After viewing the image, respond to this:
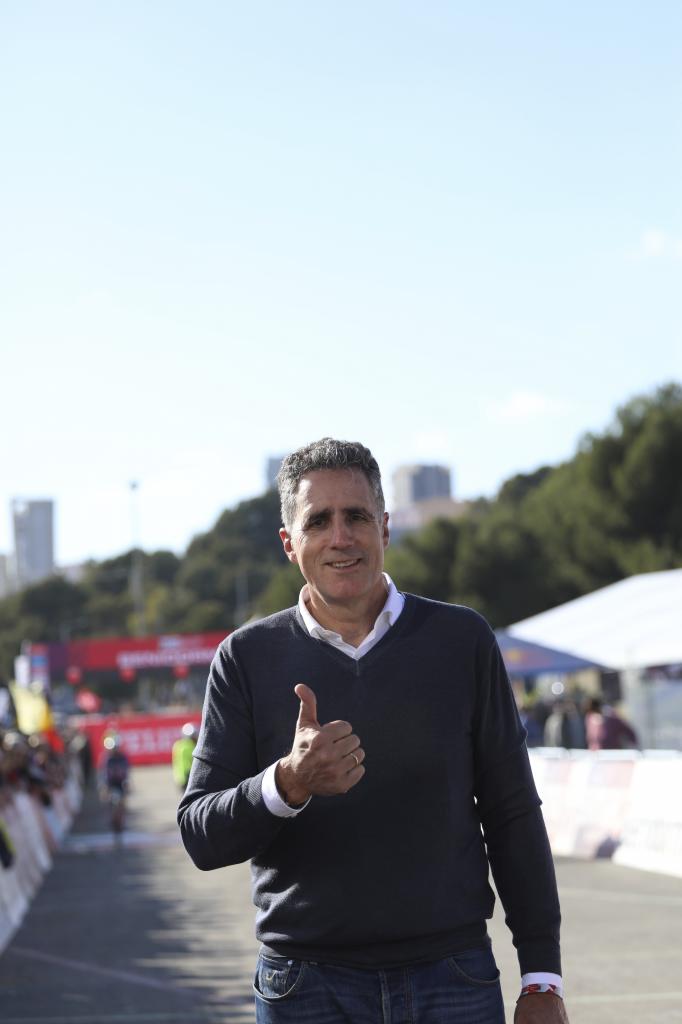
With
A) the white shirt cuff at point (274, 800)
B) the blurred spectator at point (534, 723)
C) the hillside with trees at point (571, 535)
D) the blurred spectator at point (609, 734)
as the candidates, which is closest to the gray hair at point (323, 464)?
the white shirt cuff at point (274, 800)

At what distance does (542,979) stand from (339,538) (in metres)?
0.99

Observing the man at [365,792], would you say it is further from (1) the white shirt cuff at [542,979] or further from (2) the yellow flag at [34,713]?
(2) the yellow flag at [34,713]

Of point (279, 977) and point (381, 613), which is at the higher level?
point (381, 613)

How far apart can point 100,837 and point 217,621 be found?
356 ft

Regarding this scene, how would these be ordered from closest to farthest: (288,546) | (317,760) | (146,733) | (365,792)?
(317,760), (365,792), (288,546), (146,733)

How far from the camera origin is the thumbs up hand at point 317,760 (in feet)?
10.4

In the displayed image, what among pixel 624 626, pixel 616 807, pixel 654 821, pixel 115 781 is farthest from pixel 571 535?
pixel 654 821

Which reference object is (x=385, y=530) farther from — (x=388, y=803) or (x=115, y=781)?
(x=115, y=781)

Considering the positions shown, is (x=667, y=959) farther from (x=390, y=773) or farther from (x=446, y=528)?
(x=446, y=528)

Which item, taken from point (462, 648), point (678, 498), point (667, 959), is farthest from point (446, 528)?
point (462, 648)

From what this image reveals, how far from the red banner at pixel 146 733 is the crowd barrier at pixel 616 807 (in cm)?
3684

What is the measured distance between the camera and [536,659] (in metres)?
26.2

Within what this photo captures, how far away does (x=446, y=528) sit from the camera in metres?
85.2

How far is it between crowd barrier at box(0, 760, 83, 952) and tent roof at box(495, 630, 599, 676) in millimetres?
7298
